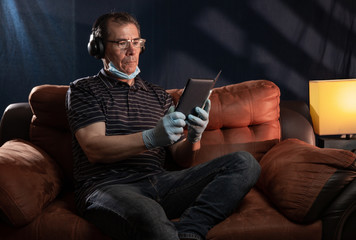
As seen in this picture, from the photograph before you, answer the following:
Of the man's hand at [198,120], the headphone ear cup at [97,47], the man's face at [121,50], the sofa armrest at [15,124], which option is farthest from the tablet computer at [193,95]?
the sofa armrest at [15,124]

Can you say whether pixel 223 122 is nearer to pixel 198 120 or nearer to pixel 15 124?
pixel 198 120

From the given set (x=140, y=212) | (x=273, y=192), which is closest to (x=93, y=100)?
(x=140, y=212)

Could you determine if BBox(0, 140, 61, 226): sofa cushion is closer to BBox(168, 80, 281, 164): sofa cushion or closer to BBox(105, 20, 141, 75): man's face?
BBox(105, 20, 141, 75): man's face

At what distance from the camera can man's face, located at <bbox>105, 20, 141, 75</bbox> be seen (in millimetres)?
1776

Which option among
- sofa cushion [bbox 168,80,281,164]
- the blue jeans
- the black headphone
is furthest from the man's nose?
the blue jeans

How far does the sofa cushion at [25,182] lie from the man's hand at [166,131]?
468mm

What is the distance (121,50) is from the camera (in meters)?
1.78

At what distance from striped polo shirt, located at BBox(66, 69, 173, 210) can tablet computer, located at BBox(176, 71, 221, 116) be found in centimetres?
29

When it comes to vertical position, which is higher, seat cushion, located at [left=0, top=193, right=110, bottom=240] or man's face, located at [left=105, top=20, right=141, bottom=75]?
man's face, located at [left=105, top=20, right=141, bottom=75]

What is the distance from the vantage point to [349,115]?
7.42 ft

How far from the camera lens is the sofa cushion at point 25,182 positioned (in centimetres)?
148

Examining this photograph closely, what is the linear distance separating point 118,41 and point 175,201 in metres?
0.71

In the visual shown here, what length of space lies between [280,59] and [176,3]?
0.78 metres

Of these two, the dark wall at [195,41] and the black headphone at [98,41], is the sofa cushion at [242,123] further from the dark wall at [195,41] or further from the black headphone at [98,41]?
the dark wall at [195,41]
